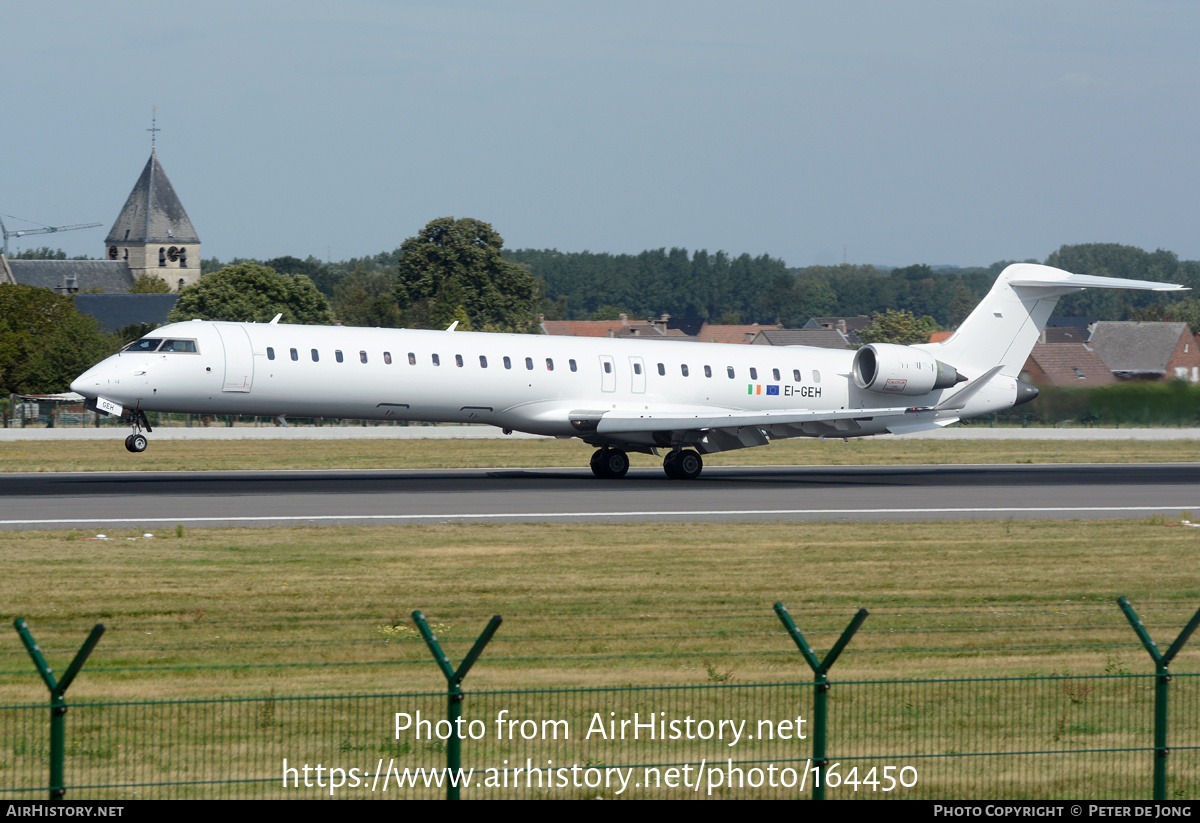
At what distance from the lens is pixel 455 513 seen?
25.9 m

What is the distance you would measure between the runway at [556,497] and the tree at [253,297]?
65349mm

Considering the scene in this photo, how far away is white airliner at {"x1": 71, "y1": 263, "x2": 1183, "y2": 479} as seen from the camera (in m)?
29.4

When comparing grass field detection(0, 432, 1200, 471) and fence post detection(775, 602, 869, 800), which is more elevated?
fence post detection(775, 602, 869, 800)

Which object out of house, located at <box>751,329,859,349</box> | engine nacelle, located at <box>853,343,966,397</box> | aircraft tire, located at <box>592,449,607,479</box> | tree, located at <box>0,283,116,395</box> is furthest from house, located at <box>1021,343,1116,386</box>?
tree, located at <box>0,283,116,395</box>

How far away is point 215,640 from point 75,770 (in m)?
4.60

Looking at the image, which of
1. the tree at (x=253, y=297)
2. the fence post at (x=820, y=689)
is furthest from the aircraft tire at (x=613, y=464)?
the tree at (x=253, y=297)

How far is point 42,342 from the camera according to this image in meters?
84.1

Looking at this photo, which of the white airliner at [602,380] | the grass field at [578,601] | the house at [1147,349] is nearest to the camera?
the grass field at [578,601]

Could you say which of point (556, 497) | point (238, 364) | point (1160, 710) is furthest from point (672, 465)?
point (1160, 710)

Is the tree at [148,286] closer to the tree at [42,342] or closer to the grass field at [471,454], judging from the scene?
the tree at [42,342]

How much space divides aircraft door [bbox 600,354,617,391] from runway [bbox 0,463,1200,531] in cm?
238

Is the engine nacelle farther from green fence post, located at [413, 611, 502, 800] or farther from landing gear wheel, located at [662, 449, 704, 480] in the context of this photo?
green fence post, located at [413, 611, 502, 800]

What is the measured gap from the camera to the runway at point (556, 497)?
25.3m

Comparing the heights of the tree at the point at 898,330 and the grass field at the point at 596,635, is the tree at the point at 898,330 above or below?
above
